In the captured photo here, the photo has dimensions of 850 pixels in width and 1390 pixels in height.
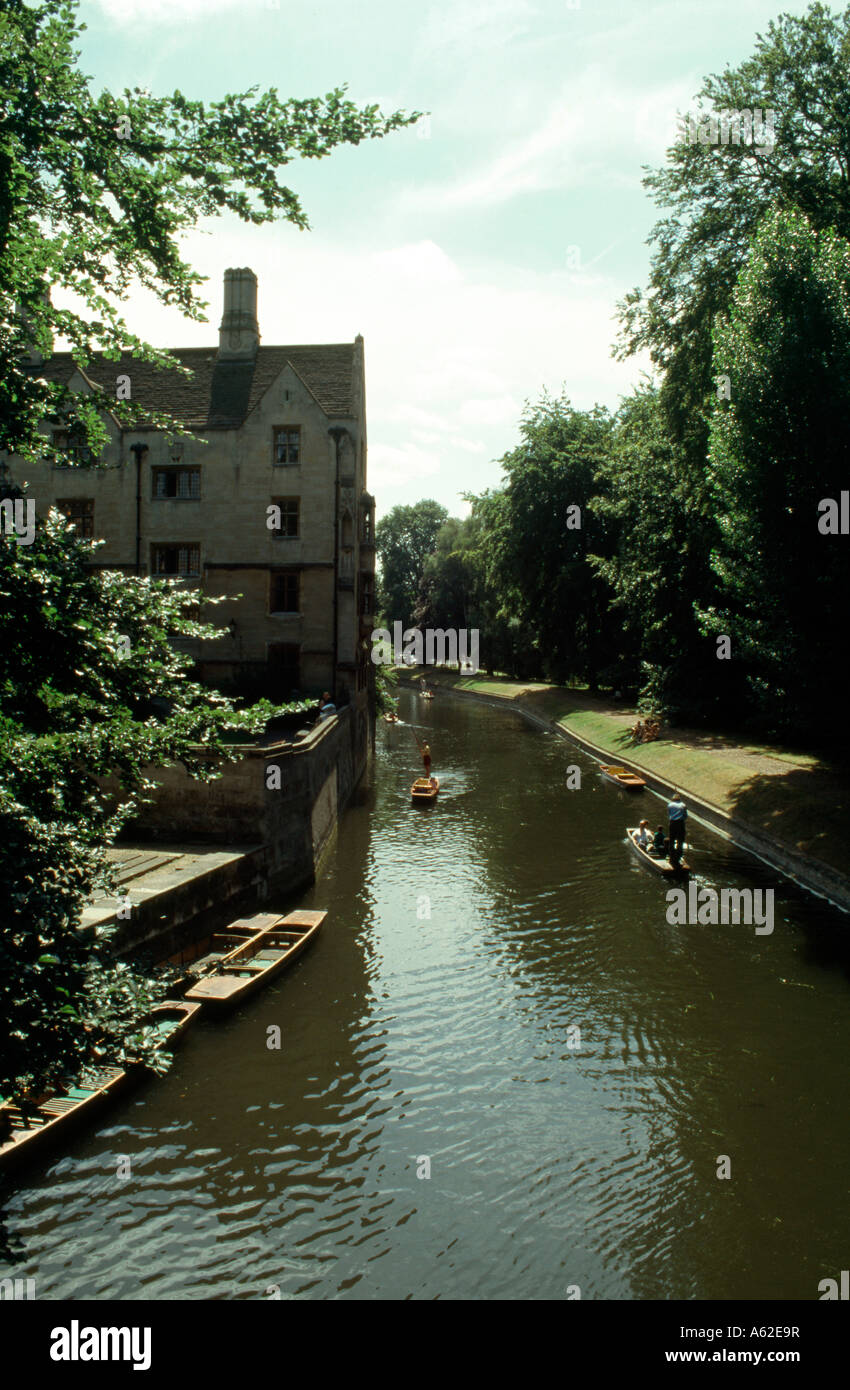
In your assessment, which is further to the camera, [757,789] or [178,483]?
[178,483]

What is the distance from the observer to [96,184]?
10422 mm

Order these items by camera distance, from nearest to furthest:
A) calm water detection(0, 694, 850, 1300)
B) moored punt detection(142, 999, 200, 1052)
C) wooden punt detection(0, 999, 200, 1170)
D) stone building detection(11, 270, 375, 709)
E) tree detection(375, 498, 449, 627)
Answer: calm water detection(0, 694, 850, 1300), wooden punt detection(0, 999, 200, 1170), moored punt detection(142, 999, 200, 1052), stone building detection(11, 270, 375, 709), tree detection(375, 498, 449, 627)

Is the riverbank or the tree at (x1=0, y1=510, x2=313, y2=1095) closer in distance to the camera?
the tree at (x1=0, y1=510, x2=313, y2=1095)

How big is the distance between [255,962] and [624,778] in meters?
20.4

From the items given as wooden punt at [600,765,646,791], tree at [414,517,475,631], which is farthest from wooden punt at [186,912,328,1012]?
tree at [414,517,475,631]

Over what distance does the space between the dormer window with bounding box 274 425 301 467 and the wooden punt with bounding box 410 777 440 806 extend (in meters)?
12.8

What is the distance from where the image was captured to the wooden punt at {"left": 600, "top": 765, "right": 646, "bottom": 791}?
32.6 m

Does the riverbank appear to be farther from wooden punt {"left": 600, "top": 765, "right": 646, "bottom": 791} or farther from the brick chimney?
the brick chimney

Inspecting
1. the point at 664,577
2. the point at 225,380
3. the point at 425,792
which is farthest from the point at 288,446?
the point at 664,577

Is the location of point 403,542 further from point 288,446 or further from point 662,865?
point 662,865

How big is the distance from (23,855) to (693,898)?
16.6m

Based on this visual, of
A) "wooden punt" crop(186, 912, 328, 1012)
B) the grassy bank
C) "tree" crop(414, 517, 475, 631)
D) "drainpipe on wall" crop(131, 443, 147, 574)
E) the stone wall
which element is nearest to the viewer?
"wooden punt" crop(186, 912, 328, 1012)

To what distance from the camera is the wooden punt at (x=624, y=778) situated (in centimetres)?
3259
